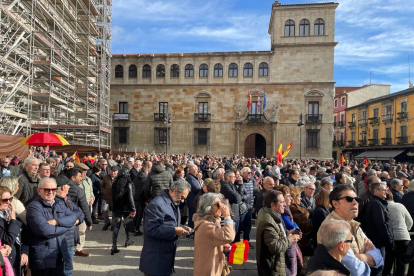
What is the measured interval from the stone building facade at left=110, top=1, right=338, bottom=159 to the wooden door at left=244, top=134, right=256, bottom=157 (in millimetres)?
94

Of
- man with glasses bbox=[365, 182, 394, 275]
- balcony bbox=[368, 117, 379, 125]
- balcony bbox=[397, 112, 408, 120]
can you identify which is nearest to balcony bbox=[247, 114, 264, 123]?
balcony bbox=[397, 112, 408, 120]

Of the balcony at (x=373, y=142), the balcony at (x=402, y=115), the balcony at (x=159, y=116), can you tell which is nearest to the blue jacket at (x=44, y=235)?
the balcony at (x=159, y=116)

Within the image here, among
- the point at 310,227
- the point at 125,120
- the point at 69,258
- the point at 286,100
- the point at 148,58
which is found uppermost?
the point at 148,58

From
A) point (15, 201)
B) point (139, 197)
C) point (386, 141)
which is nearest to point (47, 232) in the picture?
point (15, 201)

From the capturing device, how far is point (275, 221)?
3.50 metres

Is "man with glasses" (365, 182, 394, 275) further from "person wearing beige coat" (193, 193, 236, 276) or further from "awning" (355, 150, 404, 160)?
"awning" (355, 150, 404, 160)

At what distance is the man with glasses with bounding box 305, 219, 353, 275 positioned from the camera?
7.50ft

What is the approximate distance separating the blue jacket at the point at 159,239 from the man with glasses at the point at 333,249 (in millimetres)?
1616

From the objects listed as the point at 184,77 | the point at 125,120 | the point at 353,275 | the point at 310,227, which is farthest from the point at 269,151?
the point at 353,275

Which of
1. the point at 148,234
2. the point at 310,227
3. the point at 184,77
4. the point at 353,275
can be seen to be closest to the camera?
the point at 353,275

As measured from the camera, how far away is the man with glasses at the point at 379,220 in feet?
13.5

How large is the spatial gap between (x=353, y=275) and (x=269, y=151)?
25.1m

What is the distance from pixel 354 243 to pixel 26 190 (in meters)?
5.16

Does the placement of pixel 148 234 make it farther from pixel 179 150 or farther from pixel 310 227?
pixel 179 150
